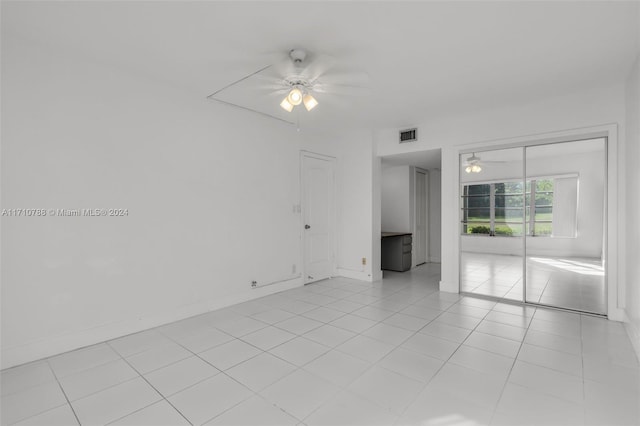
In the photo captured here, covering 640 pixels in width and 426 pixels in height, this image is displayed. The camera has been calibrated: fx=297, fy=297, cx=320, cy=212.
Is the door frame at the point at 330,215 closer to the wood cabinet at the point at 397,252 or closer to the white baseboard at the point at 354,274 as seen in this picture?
the white baseboard at the point at 354,274

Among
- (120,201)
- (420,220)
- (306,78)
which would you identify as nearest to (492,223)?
(420,220)

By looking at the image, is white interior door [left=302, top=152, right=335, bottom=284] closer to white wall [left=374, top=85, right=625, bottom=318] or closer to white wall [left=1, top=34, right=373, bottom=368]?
white wall [left=1, top=34, right=373, bottom=368]

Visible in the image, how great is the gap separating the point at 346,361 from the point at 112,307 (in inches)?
97.7

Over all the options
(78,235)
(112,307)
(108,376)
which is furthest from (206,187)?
(108,376)

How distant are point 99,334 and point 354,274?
13.2 ft

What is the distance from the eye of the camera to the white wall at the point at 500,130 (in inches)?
142

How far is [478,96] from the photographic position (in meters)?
3.90

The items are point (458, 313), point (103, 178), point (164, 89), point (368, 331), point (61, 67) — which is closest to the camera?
point (61, 67)

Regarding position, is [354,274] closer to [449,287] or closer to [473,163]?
[449,287]

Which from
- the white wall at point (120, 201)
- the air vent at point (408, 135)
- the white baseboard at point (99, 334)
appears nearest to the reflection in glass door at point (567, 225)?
the air vent at point (408, 135)

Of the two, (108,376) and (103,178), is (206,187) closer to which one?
(103,178)

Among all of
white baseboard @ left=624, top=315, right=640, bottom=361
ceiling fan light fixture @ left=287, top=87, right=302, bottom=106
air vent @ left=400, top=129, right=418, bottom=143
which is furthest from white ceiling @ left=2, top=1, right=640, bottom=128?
→ white baseboard @ left=624, top=315, right=640, bottom=361

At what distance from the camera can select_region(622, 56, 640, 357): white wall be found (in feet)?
9.42

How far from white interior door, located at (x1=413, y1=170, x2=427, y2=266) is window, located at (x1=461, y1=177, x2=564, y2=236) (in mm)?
2397
